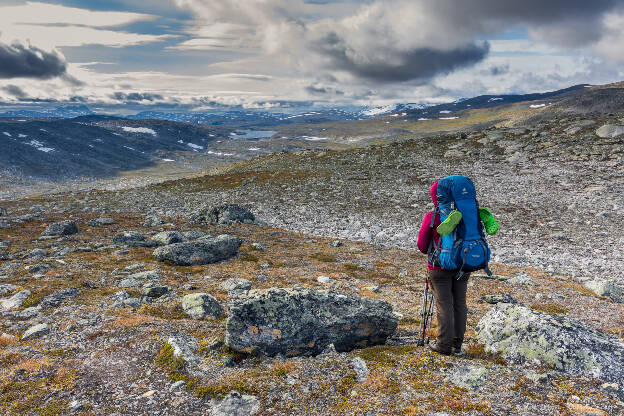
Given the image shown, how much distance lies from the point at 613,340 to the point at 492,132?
4774cm

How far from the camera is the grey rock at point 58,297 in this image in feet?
31.6

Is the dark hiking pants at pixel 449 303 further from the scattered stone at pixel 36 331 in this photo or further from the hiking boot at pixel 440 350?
the scattered stone at pixel 36 331

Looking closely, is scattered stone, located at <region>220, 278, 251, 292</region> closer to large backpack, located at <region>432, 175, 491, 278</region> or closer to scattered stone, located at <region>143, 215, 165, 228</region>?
large backpack, located at <region>432, 175, 491, 278</region>

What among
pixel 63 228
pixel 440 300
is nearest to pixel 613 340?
pixel 440 300

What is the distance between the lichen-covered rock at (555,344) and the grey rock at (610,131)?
42.7 m

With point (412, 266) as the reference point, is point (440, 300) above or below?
above

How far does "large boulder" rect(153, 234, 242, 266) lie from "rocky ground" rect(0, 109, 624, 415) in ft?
0.49

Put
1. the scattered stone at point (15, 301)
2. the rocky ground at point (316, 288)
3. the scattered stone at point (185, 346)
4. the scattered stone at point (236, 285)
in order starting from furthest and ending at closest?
1. the scattered stone at point (236, 285)
2. the scattered stone at point (15, 301)
3. the scattered stone at point (185, 346)
4. the rocky ground at point (316, 288)

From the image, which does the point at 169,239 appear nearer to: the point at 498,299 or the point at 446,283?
the point at 446,283

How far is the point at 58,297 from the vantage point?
1008 cm

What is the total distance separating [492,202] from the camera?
2622 centimetres

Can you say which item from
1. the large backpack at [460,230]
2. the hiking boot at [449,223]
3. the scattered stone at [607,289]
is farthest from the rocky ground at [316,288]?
the hiking boot at [449,223]

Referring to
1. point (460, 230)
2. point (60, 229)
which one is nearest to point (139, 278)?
point (460, 230)

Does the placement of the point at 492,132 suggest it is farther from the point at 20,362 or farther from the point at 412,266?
the point at 20,362
